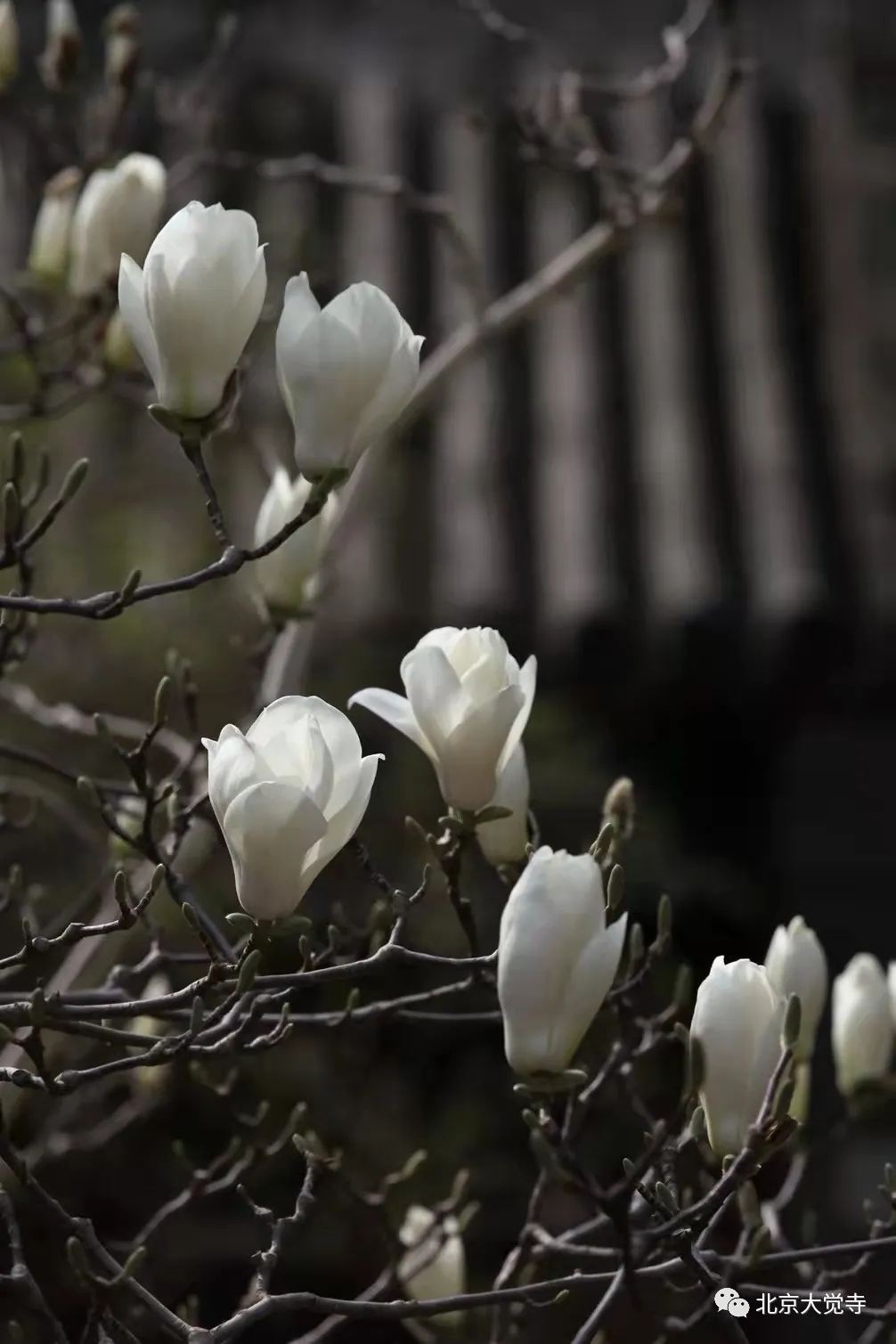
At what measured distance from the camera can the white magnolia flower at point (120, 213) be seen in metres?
1.02

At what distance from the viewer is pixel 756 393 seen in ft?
8.37

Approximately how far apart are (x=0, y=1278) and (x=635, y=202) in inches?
36.0

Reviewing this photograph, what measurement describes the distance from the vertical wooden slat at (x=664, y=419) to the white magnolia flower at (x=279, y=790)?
Result: 1556mm

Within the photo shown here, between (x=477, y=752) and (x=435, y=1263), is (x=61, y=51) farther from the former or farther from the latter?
(x=435, y=1263)

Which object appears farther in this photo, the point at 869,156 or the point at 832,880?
the point at 869,156

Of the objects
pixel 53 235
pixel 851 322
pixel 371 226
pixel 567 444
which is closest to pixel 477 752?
pixel 53 235

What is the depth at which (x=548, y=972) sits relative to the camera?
22.9 inches

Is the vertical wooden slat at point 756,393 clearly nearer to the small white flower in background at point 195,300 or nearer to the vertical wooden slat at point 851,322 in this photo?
the vertical wooden slat at point 851,322

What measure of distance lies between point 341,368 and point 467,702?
0.16 m

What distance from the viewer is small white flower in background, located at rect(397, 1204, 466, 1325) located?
0.86 m

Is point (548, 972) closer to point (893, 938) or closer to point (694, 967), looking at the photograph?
point (694, 967)

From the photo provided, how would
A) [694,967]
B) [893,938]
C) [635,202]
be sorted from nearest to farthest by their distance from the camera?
[635,202], [694,967], [893,938]

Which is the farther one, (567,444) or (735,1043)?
(567,444)

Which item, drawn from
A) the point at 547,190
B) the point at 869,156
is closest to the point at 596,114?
the point at 547,190
